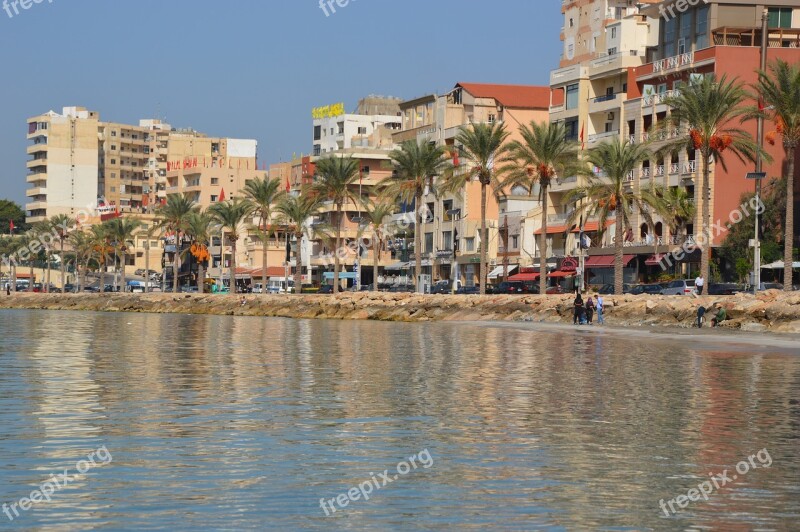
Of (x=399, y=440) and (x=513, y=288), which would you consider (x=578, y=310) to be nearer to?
(x=513, y=288)

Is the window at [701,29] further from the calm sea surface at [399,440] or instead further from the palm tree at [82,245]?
the palm tree at [82,245]

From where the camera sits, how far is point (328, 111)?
164m

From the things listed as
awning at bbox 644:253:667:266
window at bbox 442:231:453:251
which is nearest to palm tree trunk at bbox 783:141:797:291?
awning at bbox 644:253:667:266

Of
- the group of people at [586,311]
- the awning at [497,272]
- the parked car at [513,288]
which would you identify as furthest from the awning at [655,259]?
the group of people at [586,311]

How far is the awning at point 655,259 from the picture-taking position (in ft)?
275

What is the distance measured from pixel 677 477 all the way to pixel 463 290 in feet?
258

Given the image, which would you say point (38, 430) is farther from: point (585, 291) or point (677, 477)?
point (585, 291)

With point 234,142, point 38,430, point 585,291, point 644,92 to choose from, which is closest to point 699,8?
point 644,92

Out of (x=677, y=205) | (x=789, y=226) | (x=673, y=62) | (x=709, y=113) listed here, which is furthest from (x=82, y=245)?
(x=789, y=226)

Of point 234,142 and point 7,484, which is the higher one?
point 234,142

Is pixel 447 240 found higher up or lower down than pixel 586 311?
higher up

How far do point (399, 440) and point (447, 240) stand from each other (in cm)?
9762

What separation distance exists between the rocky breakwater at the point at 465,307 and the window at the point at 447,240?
22.0 m

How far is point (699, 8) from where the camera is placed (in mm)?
88875
